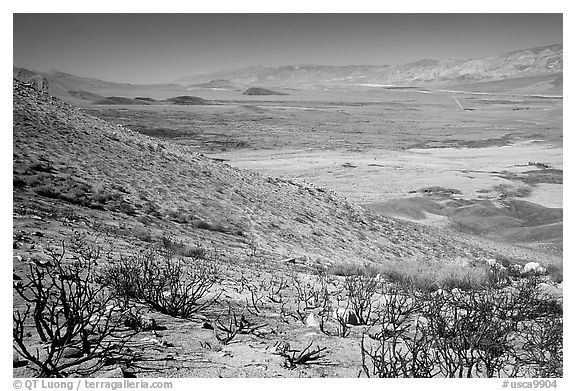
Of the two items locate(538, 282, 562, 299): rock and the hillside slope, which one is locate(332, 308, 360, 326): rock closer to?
locate(538, 282, 562, 299): rock

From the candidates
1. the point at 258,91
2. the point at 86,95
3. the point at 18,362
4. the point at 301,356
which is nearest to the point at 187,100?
the point at 258,91

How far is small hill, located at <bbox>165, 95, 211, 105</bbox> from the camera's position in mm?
30381

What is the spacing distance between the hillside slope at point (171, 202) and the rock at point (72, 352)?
2.55m

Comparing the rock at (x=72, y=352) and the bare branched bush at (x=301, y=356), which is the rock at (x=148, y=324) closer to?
the rock at (x=72, y=352)

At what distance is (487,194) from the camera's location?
57.4ft

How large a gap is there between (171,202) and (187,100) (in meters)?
29.4

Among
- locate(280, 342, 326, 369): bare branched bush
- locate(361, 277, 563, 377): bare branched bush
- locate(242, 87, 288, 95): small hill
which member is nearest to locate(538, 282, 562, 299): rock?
locate(361, 277, 563, 377): bare branched bush

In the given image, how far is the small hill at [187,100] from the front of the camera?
30381 mm

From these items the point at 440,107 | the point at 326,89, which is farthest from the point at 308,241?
the point at 326,89

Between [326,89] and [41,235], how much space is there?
6394 cm

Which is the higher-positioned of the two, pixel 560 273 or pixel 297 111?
pixel 297 111

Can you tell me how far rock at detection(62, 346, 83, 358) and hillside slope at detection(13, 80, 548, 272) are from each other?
2.55m
